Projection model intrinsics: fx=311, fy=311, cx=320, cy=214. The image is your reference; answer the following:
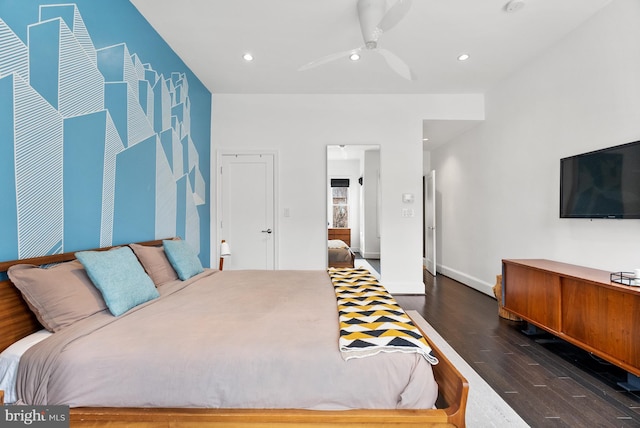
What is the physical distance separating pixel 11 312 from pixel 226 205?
10.4 feet

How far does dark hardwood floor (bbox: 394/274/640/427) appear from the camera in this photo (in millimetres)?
1772

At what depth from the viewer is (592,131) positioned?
9.02 ft

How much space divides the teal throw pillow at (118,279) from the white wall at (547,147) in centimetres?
354

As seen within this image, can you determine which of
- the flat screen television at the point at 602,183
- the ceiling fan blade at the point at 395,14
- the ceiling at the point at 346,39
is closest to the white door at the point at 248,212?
the ceiling at the point at 346,39

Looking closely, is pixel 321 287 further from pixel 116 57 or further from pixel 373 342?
pixel 116 57

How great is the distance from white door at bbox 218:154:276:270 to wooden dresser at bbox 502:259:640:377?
306 centimetres

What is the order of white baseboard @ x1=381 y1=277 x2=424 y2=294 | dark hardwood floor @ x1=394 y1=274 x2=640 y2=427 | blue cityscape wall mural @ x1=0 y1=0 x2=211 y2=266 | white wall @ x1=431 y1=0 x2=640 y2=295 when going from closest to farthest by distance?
blue cityscape wall mural @ x1=0 y1=0 x2=211 y2=266, dark hardwood floor @ x1=394 y1=274 x2=640 y2=427, white wall @ x1=431 y1=0 x2=640 y2=295, white baseboard @ x1=381 y1=277 x2=424 y2=294

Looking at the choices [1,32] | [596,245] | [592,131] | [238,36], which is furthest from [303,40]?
[596,245]

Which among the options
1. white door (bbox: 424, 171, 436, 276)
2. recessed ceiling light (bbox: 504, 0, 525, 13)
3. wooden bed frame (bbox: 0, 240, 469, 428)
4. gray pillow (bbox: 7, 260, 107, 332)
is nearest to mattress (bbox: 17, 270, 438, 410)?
wooden bed frame (bbox: 0, 240, 469, 428)

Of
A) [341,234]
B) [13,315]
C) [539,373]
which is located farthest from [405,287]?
[13,315]

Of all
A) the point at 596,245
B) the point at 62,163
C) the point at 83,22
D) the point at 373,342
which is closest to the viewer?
the point at 373,342

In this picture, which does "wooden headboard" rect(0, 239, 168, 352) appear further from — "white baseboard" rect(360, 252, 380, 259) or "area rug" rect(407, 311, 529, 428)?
"white baseboard" rect(360, 252, 380, 259)

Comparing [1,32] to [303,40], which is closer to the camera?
[1,32]

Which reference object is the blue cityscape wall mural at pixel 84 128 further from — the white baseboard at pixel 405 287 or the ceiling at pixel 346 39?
the white baseboard at pixel 405 287
